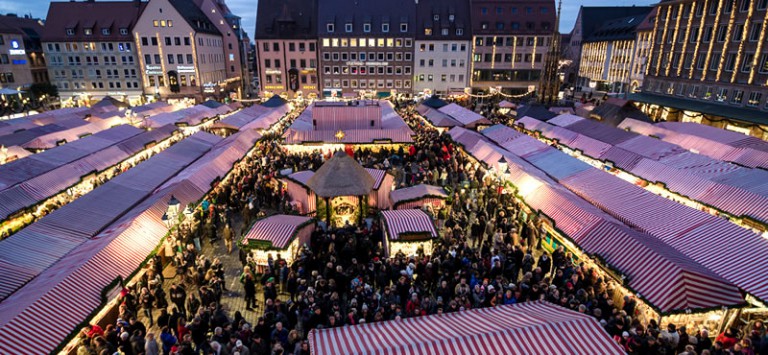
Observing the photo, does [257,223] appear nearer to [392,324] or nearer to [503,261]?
[392,324]

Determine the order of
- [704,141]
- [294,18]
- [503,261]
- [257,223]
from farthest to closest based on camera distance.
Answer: [294,18] < [704,141] < [257,223] < [503,261]

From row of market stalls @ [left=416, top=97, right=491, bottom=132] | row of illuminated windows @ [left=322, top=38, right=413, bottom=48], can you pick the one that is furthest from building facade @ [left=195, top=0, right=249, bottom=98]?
row of market stalls @ [left=416, top=97, right=491, bottom=132]

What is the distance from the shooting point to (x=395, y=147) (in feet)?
89.5

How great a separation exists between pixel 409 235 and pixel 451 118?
21046 millimetres

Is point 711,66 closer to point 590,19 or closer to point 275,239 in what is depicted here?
point 275,239

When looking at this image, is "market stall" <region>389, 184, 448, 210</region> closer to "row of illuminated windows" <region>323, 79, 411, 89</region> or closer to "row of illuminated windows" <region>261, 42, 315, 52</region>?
"row of illuminated windows" <region>323, 79, 411, 89</region>

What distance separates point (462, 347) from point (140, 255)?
9.58 m

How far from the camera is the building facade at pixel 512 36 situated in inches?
2212

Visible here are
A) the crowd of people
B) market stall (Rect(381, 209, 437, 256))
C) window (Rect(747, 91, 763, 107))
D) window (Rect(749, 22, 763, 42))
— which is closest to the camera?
the crowd of people

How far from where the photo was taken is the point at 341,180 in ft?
51.9

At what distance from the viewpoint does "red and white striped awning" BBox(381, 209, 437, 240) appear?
13.4 meters

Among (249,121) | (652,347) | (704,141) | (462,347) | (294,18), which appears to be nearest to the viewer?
(462,347)

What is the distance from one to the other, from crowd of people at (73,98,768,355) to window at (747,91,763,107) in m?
24.4

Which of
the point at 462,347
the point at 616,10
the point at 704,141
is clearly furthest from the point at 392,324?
the point at 616,10
